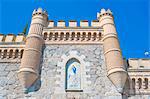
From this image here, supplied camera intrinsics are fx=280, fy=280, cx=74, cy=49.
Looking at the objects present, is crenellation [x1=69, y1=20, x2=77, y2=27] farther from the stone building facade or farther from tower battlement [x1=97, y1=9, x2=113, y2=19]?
tower battlement [x1=97, y1=9, x2=113, y2=19]

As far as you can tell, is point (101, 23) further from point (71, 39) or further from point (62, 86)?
point (62, 86)

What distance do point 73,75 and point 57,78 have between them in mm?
860

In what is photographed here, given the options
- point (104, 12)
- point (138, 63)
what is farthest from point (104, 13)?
point (138, 63)

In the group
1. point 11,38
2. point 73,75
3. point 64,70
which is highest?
point 11,38

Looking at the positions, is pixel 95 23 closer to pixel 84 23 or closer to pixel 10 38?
pixel 84 23

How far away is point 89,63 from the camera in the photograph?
1509 centimetres

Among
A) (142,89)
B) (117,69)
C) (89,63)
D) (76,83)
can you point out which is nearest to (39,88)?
(76,83)

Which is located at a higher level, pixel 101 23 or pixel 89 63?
pixel 101 23

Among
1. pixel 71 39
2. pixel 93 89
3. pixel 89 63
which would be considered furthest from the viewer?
pixel 71 39

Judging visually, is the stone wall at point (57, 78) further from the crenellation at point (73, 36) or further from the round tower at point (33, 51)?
the crenellation at point (73, 36)

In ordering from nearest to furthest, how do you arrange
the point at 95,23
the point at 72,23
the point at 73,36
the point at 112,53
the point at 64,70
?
the point at 64,70, the point at 112,53, the point at 73,36, the point at 72,23, the point at 95,23

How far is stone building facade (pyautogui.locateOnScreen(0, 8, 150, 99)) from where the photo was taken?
555 inches

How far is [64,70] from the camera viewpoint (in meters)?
14.8

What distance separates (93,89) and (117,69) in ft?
5.27
